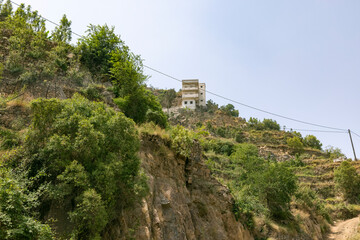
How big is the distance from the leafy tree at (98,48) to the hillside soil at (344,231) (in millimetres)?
23646

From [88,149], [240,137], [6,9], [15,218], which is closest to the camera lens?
[15,218]

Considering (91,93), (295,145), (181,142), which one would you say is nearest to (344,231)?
(181,142)

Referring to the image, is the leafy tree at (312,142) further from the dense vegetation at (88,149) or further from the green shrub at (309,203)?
the green shrub at (309,203)

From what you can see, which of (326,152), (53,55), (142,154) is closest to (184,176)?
(142,154)

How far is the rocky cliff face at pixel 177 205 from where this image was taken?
10.4m

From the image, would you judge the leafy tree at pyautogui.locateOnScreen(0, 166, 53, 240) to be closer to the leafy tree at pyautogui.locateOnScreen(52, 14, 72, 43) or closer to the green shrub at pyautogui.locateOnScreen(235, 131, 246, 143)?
the leafy tree at pyautogui.locateOnScreen(52, 14, 72, 43)

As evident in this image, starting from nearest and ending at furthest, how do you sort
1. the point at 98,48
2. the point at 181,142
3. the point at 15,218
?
the point at 15,218 → the point at 181,142 → the point at 98,48

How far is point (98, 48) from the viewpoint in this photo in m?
22.8

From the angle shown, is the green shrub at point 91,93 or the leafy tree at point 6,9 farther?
the leafy tree at point 6,9

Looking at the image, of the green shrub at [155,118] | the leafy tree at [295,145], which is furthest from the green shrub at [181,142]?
the leafy tree at [295,145]

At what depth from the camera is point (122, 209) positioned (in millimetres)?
9945

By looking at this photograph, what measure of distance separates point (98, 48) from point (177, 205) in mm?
Result: 14958

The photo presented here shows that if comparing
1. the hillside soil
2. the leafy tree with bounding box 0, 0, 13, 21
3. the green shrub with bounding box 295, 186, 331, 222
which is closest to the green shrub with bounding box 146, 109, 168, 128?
the green shrub with bounding box 295, 186, 331, 222

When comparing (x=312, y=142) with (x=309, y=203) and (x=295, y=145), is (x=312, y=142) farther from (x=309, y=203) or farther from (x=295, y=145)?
(x=309, y=203)
